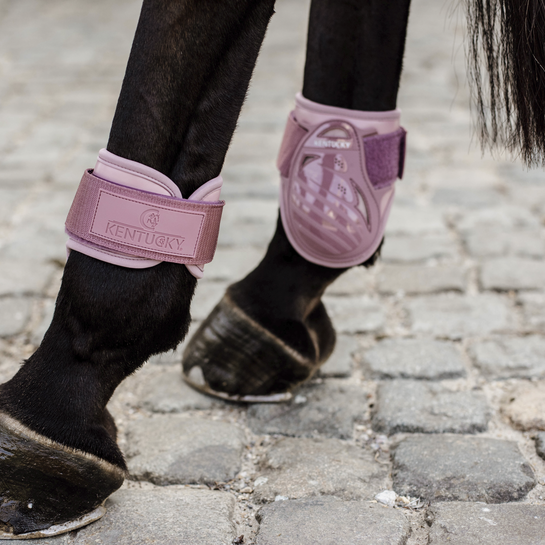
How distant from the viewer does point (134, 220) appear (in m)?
1.02

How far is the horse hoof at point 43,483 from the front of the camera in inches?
41.3

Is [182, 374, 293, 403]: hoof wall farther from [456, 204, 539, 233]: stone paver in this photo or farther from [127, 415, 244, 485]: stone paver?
[456, 204, 539, 233]: stone paver

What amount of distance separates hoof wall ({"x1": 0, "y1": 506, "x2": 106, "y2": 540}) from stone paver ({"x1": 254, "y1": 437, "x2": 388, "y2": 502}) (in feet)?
0.95

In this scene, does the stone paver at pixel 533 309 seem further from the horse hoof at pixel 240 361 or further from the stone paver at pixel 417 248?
the horse hoof at pixel 240 361

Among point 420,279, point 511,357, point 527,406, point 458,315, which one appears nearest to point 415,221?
point 420,279

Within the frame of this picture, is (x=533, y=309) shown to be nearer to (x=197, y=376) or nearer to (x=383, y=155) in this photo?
(x=383, y=155)

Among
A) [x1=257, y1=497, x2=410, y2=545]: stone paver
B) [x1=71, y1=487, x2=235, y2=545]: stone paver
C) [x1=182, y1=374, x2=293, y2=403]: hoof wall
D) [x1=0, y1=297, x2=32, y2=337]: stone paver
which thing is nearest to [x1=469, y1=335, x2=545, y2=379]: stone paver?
[x1=182, y1=374, x2=293, y2=403]: hoof wall

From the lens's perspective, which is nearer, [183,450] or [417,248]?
[183,450]

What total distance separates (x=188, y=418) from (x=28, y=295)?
791mm

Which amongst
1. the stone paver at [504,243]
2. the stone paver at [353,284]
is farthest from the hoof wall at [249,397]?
the stone paver at [504,243]

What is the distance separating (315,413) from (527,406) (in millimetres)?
461

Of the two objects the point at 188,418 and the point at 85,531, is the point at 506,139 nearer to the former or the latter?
the point at 188,418

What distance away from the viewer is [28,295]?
2.00m

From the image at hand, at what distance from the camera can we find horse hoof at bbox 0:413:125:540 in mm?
1049
